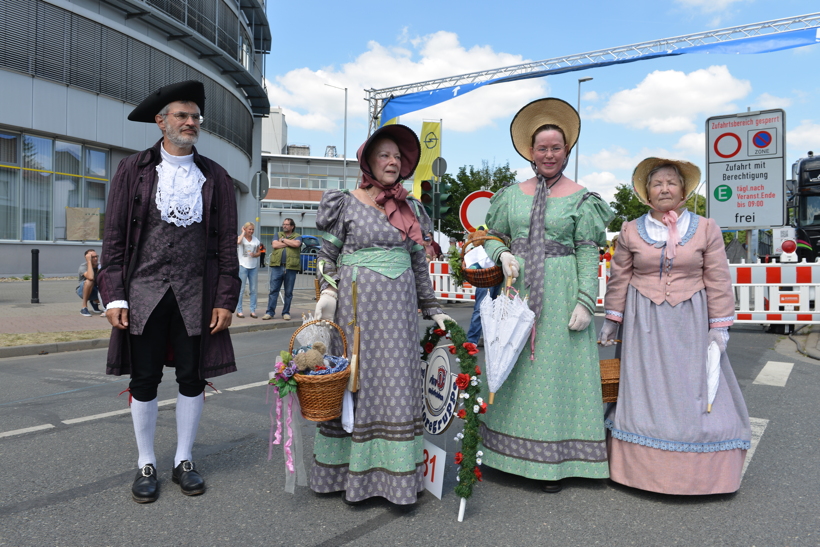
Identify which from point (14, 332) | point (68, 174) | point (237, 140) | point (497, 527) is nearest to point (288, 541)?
point (497, 527)

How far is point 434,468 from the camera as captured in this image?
138 inches

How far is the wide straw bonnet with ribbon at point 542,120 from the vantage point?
3.90 metres

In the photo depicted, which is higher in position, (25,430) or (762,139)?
(762,139)

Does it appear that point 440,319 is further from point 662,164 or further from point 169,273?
point 662,164

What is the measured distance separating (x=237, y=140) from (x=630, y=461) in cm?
3031

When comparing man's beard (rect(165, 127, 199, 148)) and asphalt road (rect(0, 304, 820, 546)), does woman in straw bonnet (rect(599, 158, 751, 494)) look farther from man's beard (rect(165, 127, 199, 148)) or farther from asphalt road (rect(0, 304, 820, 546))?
man's beard (rect(165, 127, 199, 148))

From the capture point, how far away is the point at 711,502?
358cm

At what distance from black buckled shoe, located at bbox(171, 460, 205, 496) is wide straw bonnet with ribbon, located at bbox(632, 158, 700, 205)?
3068 millimetres

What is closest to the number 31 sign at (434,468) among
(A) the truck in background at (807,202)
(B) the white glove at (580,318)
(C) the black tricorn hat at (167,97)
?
(B) the white glove at (580,318)

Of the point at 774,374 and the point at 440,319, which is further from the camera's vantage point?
the point at 774,374

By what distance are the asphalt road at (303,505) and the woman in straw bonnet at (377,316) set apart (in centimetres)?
20

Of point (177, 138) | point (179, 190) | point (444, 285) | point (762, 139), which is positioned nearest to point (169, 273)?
point (179, 190)

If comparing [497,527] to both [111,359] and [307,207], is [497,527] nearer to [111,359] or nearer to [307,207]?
[111,359]

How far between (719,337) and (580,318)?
757 mm
